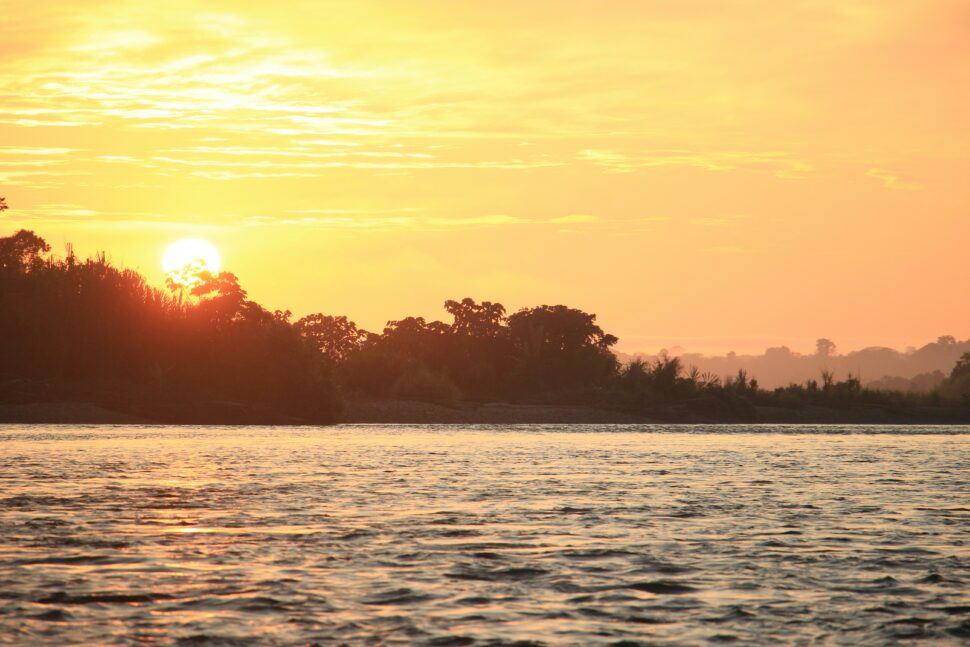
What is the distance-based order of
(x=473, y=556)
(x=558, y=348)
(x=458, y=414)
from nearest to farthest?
(x=473, y=556) < (x=458, y=414) < (x=558, y=348)

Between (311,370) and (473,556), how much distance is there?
85464 mm

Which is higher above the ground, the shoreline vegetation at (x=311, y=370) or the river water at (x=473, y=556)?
the shoreline vegetation at (x=311, y=370)

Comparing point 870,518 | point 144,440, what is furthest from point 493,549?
point 144,440

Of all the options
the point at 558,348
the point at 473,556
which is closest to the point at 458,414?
the point at 558,348

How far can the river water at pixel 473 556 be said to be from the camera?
15.3m

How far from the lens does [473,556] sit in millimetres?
21188

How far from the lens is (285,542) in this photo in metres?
22.8

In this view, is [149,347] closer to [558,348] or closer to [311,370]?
[311,370]

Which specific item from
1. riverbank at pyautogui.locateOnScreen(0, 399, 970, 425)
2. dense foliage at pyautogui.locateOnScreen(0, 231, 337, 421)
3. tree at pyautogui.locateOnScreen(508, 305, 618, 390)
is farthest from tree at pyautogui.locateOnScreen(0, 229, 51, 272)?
tree at pyautogui.locateOnScreen(508, 305, 618, 390)

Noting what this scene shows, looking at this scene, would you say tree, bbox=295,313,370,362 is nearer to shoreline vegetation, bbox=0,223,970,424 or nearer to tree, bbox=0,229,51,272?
shoreline vegetation, bbox=0,223,970,424

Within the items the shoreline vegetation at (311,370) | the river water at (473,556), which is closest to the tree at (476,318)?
the shoreline vegetation at (311,370)

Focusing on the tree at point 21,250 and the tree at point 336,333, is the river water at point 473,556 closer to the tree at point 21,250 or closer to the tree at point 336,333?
the tree at point 21,250

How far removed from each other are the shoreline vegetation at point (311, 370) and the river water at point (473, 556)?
5886 cm

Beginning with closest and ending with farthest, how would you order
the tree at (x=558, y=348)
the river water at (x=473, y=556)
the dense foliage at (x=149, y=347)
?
the river water at (x=473, y=556) < the dense foliage at (x=149, y=347) < the tree at (x=558, y=348)
